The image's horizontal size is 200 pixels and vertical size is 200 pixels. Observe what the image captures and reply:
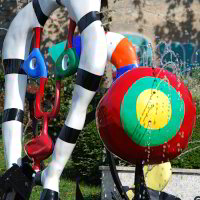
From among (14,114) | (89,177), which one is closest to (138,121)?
(14,114)

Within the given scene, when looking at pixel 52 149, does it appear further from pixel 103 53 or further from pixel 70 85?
pixel 70 85

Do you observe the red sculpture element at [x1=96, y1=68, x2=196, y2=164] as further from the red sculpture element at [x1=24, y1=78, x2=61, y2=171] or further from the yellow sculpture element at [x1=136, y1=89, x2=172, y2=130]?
the red sculpture element at [x1=24, y1=78, x2=61, y2=171]

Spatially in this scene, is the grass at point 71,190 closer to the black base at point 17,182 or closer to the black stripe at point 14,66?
the black base at point 17,182

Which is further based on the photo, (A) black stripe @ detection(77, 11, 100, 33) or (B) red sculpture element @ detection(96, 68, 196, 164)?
(A) black stripe @ detection(77, 11, 100, 33)

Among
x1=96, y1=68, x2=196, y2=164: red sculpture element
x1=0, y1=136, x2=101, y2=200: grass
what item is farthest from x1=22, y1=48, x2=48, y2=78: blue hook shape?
x1=0, y1=136, x2=101, y2=200: grass

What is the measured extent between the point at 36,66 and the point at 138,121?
4.69 feet

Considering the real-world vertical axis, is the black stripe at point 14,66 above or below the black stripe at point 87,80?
above

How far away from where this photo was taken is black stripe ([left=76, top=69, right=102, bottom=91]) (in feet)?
16.6

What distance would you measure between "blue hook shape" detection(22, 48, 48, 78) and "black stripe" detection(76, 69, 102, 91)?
67cm

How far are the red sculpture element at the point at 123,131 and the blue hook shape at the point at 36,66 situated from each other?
39.8 inches

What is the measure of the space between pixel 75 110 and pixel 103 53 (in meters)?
0.51

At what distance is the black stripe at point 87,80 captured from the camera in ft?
16.6

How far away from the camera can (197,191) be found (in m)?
7.00

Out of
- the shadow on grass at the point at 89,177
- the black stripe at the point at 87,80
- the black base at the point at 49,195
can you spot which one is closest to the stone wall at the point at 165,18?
the shadow on grass at the point at 89,177
